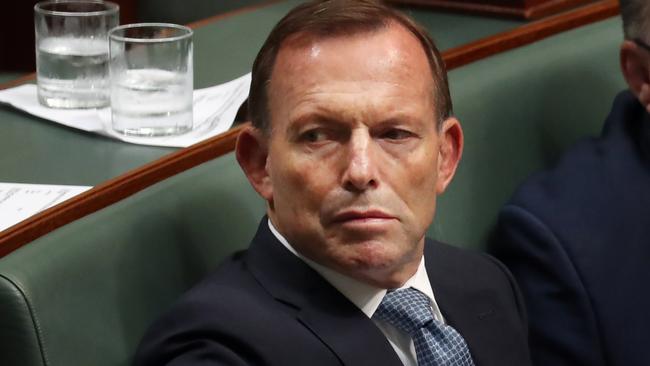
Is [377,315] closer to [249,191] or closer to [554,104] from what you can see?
[249,191]

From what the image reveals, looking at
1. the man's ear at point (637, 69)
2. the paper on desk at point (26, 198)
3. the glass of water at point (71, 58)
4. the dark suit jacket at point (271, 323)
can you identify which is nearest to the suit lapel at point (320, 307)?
the dark suit jacket at point (271, 323)

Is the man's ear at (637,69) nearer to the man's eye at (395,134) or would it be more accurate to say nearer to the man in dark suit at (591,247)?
the man in dark suit at (591,247)

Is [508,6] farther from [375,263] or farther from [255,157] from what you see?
[375,263]

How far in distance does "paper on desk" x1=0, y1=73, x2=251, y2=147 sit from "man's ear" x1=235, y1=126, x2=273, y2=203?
0.23 meters

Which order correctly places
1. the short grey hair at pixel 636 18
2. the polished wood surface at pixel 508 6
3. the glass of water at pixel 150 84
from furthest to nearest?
the polished wood surface at pixel 508 6, the short grey hair at pixel 636 18, the glass of water at pixel 150 84

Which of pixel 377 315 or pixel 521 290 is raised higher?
pixel 377 315

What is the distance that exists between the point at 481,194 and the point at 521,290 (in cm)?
19

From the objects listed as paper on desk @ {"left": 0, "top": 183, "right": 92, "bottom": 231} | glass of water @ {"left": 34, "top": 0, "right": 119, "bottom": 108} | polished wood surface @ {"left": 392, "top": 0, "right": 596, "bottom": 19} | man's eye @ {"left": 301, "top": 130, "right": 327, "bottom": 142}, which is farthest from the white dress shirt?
polished wood surface @ {"left": 392, "top": 0, "right": 596, "bottom": 19}

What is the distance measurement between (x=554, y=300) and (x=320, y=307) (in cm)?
50

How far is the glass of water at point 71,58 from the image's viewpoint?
1852 millimetres

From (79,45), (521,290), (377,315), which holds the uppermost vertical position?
(79,45)

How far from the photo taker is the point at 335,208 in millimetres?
1383

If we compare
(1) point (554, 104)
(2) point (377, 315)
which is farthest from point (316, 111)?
(1) point (554, 104)

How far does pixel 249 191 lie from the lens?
1648 mm
